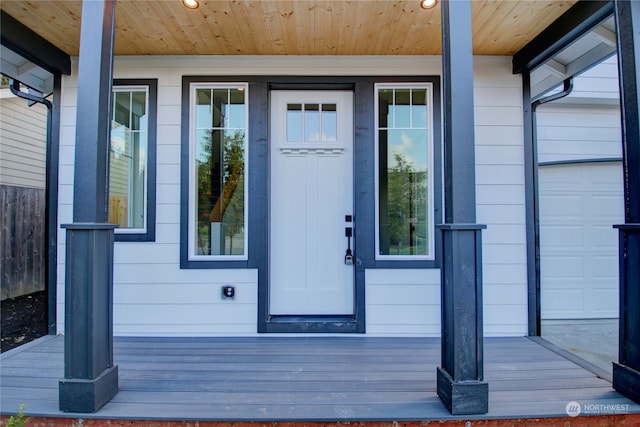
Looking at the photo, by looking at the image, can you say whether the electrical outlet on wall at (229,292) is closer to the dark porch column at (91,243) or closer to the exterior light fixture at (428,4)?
the dark porch column at (91,243)

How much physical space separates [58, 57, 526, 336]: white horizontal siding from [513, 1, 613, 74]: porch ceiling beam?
20 cm

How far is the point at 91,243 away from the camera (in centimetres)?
182

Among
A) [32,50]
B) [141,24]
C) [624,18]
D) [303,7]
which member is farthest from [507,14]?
[32,50]

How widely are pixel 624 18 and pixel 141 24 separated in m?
3.40

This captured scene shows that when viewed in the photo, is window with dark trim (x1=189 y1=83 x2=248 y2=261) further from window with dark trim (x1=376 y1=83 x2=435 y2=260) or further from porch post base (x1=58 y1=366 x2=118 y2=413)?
porch post base (x1=58 y1=366 x2=118 y2=413)

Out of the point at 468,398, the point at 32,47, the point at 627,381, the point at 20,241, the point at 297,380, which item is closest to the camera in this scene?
the point at 468,398

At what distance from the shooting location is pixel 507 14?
2514 mm

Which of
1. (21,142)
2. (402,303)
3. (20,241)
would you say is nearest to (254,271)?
(402,303)

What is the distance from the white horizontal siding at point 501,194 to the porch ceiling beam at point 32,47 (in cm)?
395

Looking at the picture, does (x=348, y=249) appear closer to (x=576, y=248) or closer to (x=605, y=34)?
(x=605, y=34)

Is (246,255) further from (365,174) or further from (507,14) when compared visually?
(507,14)

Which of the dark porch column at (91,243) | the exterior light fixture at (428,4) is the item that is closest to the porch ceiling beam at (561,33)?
the exterior light fixture at (428,4)

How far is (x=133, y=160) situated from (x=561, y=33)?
12.8ft

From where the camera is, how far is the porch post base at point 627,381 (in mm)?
1886
